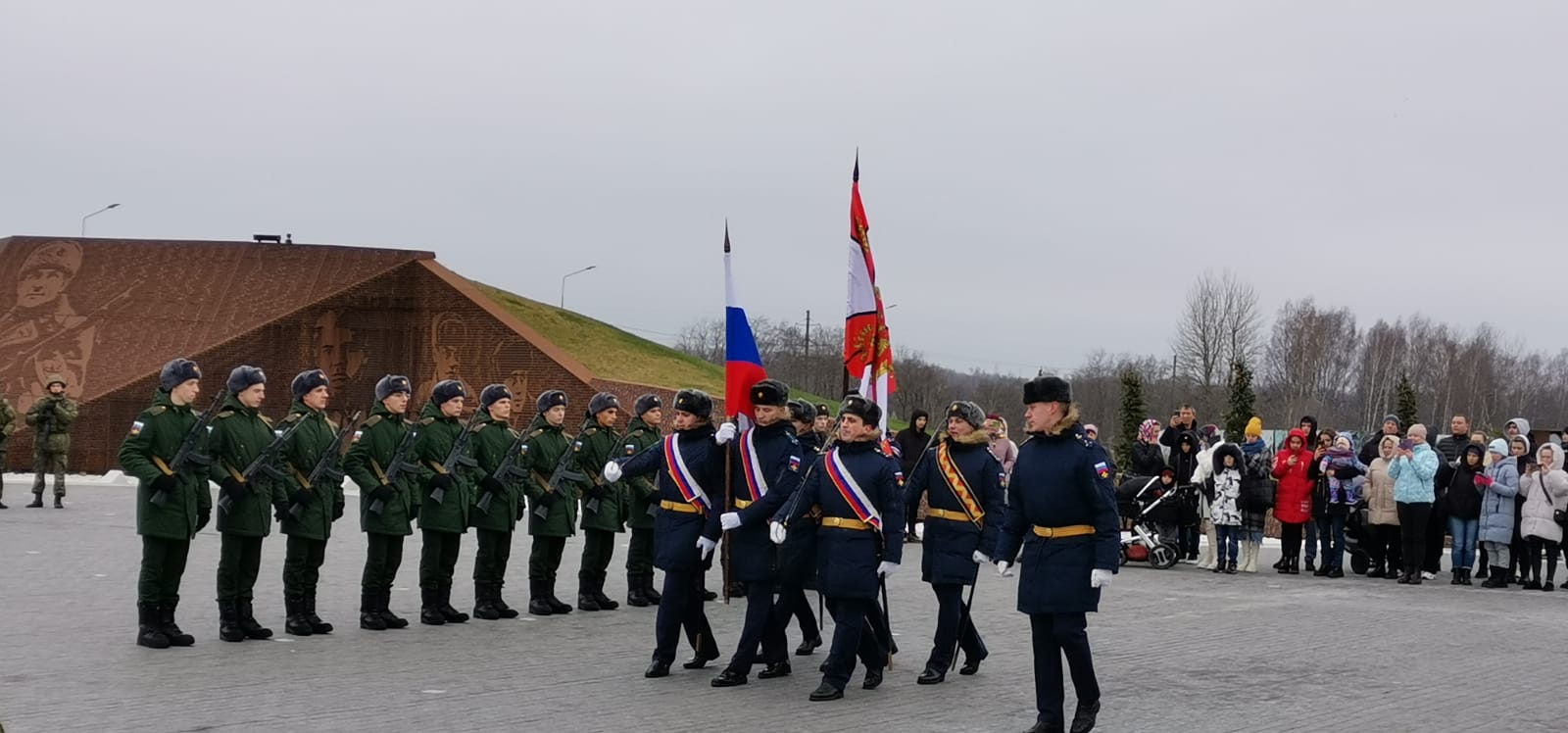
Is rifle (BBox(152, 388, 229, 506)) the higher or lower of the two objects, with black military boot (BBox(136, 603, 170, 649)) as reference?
higher

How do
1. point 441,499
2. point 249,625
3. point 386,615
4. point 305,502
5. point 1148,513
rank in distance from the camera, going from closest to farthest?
point 249,625 → point 305,502 → point 386,615 → point 441,499 → point 1148,513

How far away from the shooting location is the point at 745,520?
366 inches

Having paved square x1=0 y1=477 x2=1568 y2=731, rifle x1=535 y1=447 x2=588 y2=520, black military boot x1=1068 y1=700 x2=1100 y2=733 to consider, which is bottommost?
paved square x1=0 y1=477 x2=1568 y2=731

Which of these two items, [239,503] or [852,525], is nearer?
→ [852,525]

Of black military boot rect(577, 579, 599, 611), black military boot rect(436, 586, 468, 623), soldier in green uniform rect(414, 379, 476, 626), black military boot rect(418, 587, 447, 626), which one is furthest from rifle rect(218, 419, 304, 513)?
black military boot rect(577, 579, 599, 611)

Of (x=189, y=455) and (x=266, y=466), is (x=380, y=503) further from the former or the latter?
(x=189, y=455)

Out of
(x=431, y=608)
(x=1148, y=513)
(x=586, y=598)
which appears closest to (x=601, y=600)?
(x=586, y=598)

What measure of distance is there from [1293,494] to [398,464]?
1139 cm

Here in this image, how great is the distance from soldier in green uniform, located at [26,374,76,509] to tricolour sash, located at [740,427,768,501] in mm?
15965

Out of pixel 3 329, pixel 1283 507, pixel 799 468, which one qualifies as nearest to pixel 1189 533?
pixel 1283 507

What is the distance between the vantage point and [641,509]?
1384 centimetres

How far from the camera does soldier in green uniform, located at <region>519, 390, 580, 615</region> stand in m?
12.8

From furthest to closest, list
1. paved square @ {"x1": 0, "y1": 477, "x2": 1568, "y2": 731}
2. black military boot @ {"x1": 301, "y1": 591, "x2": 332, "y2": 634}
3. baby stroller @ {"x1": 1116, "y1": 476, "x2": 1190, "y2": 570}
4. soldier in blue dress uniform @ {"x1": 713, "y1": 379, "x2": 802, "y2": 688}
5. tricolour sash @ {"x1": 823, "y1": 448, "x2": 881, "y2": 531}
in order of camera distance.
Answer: baby stroller @ {"x1": 1116, "y1": 476, "x2": 1190, "y2": 570} → black military boot @ {"x1": 301, "y1": 591, "x2": 332, "y2": 634} → soldier in blue dress uniform @ {"x1": 713, "y1": 379, "x2": 802, "y2": 688} → tricolour sash @ {"x1": 823, "y1": 448, "x2": 881, "y2": 531} → paved square @ {"x1": 0, "y1": 477, "x2": 1568, "y2": 731}

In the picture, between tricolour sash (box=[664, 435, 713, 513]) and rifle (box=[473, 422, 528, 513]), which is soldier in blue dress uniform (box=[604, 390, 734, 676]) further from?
rifle (box=[473, 422, 528, 513])
